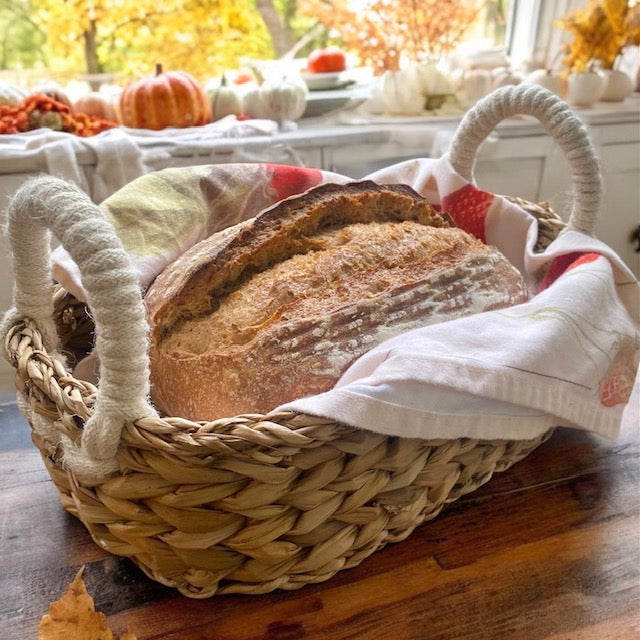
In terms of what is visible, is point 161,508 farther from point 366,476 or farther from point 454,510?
point 454,510

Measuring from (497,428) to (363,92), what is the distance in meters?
1.34

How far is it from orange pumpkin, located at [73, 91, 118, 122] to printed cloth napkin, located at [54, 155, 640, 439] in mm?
714

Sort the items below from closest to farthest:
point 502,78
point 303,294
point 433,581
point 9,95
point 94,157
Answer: point 433,581 < point 303,294 < point 94,157 < point 9,95 < point 502,78

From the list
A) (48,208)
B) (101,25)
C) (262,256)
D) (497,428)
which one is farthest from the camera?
(101,25)

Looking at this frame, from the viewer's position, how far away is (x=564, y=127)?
0.83 meters

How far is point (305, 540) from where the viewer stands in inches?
21.8

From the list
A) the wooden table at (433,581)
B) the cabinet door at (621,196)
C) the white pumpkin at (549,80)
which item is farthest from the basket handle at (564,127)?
the cabinet door at (621,196)

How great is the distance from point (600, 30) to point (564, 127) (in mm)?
1021

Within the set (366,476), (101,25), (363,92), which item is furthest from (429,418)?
(101,25)

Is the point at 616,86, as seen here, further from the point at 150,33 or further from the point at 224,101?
the point at 150,33

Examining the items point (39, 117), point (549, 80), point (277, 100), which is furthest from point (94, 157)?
point (549, 80)

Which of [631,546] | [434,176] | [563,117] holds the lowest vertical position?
[631,546]

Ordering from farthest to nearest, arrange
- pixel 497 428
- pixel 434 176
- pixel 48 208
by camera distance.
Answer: pixel 434 176, pixel 497 428, pixel 48 208

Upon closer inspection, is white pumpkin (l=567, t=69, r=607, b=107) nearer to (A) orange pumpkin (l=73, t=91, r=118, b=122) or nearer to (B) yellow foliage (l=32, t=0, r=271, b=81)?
(B) yellow foliage (l=32, t=0, r=271, b=81)
